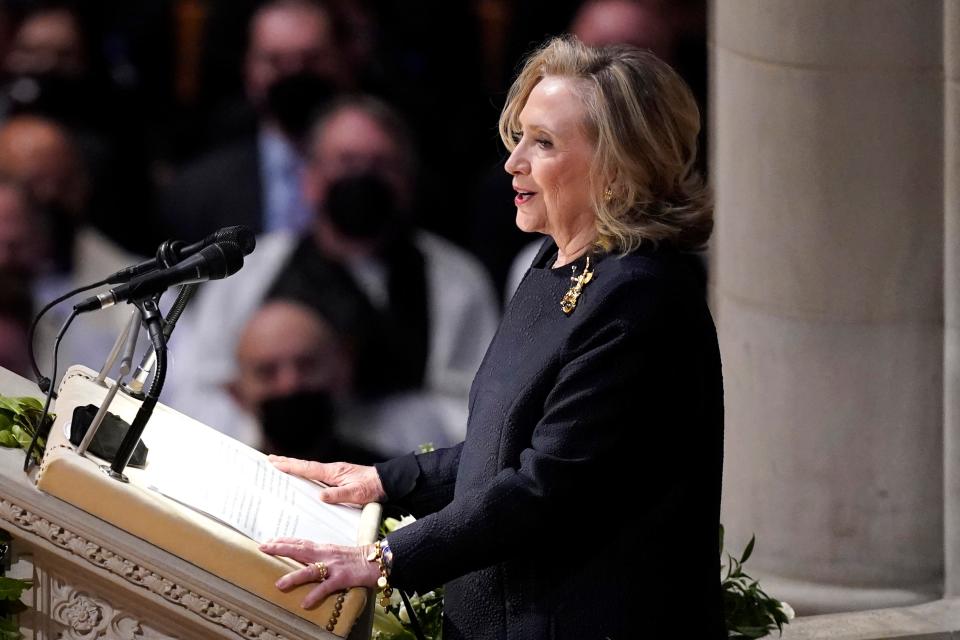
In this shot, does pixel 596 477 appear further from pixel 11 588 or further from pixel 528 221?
pixel 11 588

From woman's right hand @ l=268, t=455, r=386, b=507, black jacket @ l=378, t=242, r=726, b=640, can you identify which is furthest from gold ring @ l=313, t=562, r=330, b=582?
woman's right hand @ l=268, t=455, r=386, b=507

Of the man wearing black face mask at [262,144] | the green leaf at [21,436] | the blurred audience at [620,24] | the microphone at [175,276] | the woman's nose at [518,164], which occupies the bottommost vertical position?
the green leaf at [21,436]

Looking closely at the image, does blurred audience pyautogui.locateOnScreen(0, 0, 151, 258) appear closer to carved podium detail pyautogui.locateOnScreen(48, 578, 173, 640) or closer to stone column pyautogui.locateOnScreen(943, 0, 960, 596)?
stone column pyautogui.locateOnScreen(943, 0, 960, 596)

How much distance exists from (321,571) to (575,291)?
593 millimetres

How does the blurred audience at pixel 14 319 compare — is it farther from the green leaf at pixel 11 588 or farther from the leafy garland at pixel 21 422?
the green leaf at pixel 11 588

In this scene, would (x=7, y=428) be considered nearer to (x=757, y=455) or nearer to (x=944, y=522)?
(x=757, y=455)

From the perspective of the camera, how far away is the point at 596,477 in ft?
8.07

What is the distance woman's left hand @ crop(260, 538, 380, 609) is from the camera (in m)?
2.37

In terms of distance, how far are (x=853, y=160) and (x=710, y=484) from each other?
194cm

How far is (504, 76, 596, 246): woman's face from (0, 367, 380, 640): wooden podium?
0.68m

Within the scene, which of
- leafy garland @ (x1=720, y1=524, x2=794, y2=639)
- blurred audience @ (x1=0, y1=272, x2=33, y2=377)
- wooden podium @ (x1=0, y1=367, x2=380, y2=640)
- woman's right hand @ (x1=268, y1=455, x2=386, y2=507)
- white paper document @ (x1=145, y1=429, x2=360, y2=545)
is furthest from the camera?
blurred audience @ (x1=0, y1=272, x2=33, y2=377)

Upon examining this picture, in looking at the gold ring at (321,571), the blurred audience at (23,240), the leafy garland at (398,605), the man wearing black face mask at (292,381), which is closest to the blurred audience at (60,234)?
the blurred audience at (23,240)

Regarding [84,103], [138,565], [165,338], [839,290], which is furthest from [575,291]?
[84,103]

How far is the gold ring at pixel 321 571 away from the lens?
238 centimetres
